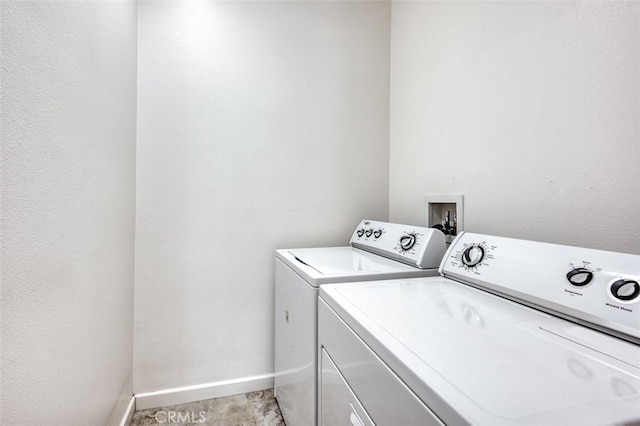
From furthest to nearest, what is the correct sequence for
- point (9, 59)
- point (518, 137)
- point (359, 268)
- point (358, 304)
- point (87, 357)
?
1. point (359, 268)
2. point (518, 137)
3. point (87, 357)
4. point (358, 304)
5. point (9, 59)

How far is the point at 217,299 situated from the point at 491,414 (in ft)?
4.96

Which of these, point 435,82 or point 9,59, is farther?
point 435,82

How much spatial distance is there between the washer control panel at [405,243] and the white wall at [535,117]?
0.71 ft

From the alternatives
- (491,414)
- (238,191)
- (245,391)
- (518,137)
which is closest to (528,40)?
(518,137)

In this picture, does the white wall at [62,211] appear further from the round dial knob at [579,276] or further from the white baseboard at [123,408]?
the round dial knob at [579,276]

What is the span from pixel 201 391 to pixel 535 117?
1975mm

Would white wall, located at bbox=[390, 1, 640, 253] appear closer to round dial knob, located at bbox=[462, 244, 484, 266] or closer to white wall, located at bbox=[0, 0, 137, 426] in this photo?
round dial knob, located at bbox=[462, 244, 484, 266]

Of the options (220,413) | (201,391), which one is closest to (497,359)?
(220,413)

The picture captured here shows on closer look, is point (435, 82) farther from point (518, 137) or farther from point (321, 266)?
point (321, 266)

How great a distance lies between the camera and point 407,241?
4.24ft

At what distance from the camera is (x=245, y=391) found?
5.47ft

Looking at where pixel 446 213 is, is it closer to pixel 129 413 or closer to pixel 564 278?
pixel 564 278

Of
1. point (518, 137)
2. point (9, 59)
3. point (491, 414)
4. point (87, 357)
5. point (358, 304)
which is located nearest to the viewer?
point (491, 414)

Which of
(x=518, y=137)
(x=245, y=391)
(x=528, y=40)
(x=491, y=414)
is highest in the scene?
(x=528, y=40)
